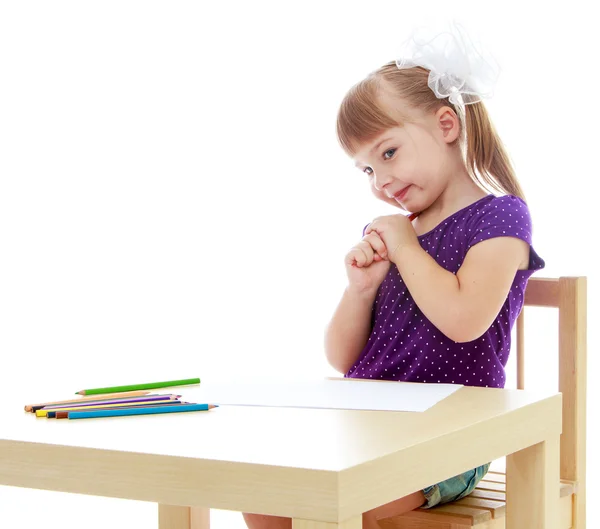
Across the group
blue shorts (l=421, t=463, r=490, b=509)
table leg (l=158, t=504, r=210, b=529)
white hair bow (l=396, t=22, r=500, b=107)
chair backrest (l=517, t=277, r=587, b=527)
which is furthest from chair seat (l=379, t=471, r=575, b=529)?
white hair bow (l=396, t=22, r=500, b=107)

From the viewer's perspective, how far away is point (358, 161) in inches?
57.4

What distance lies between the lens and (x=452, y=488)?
1216 millimetres

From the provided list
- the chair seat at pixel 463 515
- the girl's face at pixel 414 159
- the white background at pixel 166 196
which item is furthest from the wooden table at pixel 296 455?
the white background at pixel 166 196

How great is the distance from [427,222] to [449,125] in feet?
0.49

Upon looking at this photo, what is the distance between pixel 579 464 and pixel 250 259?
Result: 1375 mm

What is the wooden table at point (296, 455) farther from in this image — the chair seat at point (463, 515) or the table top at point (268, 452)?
the chair seat at point (463, 515)

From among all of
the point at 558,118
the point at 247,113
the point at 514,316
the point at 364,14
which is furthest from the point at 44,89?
the point at 514,316

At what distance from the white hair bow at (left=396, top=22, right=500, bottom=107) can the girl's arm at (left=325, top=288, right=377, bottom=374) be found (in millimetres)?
313

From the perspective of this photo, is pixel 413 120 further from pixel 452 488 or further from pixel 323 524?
pixel 323 524

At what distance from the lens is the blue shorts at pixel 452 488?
47.1 inches

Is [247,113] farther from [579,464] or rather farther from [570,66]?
[579,464]

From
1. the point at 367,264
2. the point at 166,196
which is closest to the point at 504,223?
the point at 367,264

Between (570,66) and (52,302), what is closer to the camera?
(570,66)

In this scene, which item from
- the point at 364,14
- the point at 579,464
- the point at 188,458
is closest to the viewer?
the point at 188,458
